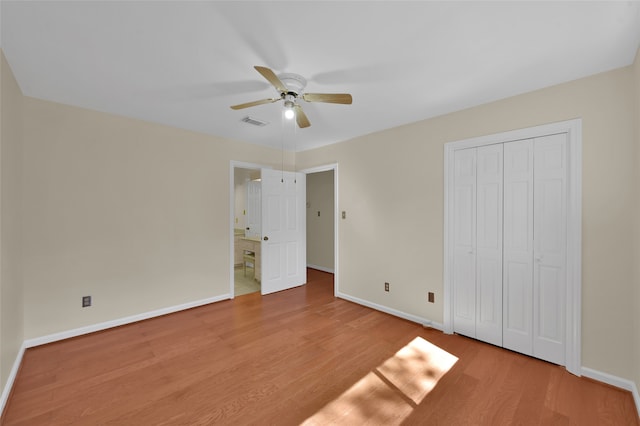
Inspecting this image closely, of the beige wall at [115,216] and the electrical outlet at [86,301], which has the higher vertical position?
the beige wall at [115,216]

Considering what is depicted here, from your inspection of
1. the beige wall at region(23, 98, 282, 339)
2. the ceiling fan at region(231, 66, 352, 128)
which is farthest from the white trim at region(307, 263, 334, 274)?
the ceiling fan at region(231, 66, 352, 128)

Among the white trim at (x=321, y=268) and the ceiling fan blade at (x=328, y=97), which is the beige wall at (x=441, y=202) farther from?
the white trim at (x=321, y=268)

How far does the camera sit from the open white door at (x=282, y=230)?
4.50 meters

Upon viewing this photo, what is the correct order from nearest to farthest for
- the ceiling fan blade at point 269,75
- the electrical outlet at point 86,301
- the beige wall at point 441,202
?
the ceiling fan blade at point 269,75
the beige wall at point 441,202
the electrical outlet at point 86,301

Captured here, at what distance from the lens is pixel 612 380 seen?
2.12m

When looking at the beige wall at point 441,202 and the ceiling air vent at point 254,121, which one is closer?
the beige wall at point 441,202

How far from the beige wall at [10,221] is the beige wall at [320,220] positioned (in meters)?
4.79

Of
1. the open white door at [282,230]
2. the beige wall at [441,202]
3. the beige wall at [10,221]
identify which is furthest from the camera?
the open white door at [282,230]

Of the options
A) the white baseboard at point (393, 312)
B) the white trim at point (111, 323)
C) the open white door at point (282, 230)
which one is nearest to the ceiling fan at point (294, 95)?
the open white door at point (282, 230)

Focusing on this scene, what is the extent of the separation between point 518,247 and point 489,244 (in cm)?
25

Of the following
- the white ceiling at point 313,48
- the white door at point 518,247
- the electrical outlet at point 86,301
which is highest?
the white ceiling at point 313,48

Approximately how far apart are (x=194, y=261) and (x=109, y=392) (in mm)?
1944

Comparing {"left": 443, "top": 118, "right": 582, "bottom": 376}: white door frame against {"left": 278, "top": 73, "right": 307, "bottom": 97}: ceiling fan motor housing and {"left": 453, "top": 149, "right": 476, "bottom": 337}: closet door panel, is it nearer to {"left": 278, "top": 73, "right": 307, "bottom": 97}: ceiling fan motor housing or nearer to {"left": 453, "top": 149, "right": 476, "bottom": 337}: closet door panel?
{"left": 453, "top": 149, "right": 476, "bottom": 337}: closet door panel

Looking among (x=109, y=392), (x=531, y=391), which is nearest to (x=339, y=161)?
(x=531, y=391)
